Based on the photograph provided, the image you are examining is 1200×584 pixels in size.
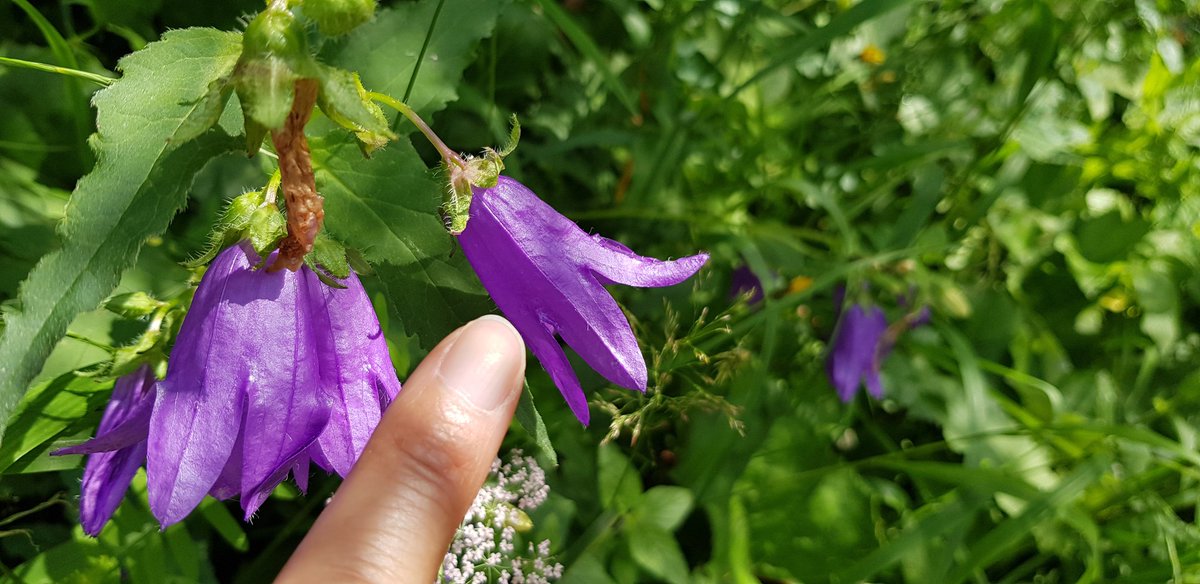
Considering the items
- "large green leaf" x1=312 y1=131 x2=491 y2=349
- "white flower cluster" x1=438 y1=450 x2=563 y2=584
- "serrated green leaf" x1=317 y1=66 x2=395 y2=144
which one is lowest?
"white flower cluster" x1=438 y1=450 x2=563 y2=584

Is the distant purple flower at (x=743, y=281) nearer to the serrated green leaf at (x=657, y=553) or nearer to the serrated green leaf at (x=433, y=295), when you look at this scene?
the serrated green leaf at (x=657, y=553)

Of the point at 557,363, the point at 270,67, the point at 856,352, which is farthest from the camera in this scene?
the point at 856,352

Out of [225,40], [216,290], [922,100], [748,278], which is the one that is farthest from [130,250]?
[922,100]

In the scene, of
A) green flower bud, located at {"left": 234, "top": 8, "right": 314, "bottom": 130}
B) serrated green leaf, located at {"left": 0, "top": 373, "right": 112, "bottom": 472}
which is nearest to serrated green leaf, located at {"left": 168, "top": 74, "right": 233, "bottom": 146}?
green flower bud, located at {"left": 234, "top": 8, "right": 314, "bottom": 130}

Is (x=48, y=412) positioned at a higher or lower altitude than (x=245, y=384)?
lower

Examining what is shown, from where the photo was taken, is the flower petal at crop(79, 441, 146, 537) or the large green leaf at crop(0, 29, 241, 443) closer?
the large green leaf at crop(0, 29, 241, 443)

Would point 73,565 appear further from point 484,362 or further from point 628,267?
point 628,267

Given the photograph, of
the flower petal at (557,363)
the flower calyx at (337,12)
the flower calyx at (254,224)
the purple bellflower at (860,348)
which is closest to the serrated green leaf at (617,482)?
the flower petal at (557,363)

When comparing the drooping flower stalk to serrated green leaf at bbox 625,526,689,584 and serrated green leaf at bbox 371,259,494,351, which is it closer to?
serrated green leaf at bbox 371,259,494,351

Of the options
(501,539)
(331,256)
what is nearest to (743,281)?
(501,539)
